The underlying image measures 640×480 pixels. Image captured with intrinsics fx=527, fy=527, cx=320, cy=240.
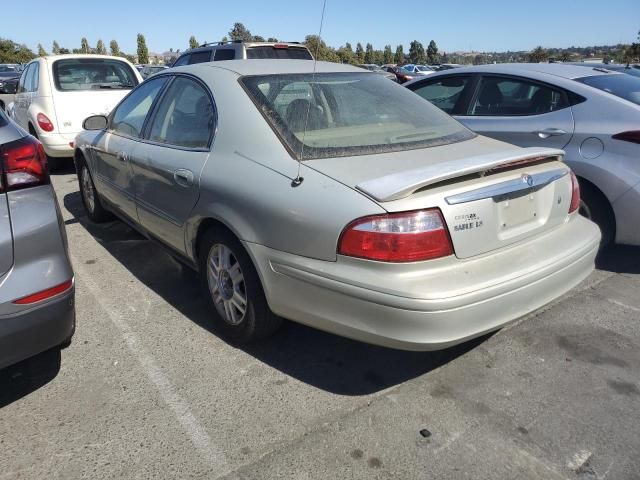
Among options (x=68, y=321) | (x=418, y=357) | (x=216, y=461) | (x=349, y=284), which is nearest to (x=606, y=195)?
(x=418, y=357)

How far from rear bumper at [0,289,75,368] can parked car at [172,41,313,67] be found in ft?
24.6

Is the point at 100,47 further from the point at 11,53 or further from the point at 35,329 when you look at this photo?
the point at 35,329

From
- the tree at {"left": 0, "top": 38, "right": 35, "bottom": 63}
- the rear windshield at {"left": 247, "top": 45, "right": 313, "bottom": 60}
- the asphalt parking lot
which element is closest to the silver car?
the asphalt parking lot

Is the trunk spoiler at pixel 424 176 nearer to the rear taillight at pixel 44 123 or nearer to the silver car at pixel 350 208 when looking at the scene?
the silver car at pixel 350 208

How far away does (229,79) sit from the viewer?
3109 millimetres

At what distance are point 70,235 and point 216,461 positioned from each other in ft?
11.7

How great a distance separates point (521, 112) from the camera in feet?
14.8

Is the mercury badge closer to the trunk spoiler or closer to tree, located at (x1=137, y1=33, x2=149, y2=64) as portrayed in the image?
the trunk spoiler

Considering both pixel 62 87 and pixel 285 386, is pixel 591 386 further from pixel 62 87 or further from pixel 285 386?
pixel 62 87

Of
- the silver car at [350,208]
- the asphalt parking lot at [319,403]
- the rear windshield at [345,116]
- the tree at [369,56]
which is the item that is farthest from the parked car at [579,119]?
the tree at [369,56]

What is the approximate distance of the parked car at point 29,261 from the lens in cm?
220

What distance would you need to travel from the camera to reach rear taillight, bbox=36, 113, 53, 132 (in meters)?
7.24

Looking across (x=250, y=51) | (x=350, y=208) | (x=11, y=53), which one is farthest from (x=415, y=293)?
(x=11, y=53)

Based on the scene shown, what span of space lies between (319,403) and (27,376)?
155 cm
